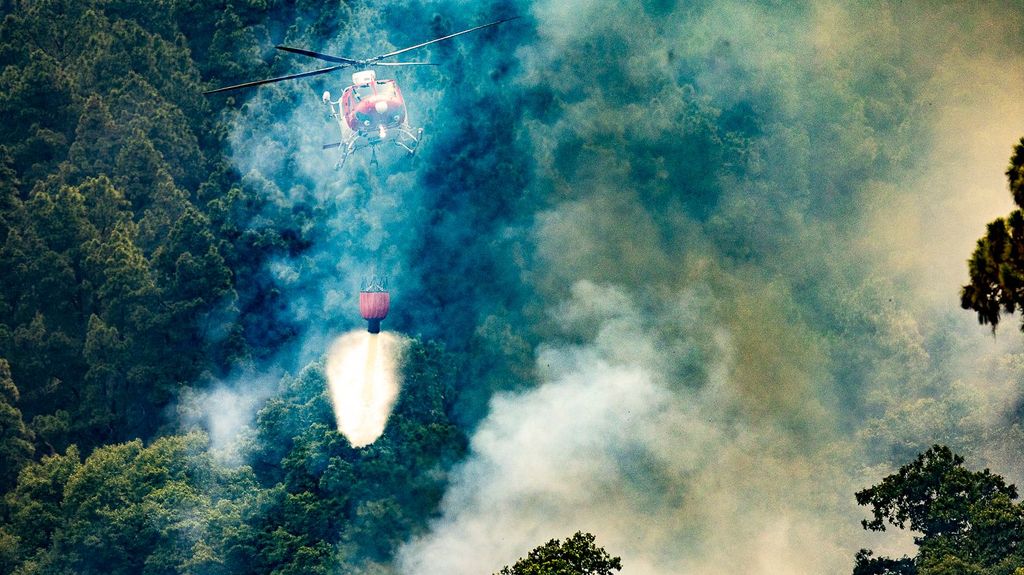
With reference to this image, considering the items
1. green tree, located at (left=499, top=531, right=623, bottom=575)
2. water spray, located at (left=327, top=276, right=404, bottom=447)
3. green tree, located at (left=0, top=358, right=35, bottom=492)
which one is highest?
green tree, located at (left=0, top=358, right=35, bottom=492)

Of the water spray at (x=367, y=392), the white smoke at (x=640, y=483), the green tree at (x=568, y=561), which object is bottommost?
the green tree at (x=568, y=561)

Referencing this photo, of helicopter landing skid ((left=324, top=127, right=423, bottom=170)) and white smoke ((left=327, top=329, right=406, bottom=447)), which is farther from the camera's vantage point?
white smoke ((left=327, top=329, right=406, bottom=447))

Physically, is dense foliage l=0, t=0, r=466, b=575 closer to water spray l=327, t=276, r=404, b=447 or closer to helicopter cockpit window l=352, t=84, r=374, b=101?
water spray l=327, t=276, r=404, b=447

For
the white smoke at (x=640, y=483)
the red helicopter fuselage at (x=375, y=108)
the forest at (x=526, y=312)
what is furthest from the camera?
the forest at (x=526, y=312)

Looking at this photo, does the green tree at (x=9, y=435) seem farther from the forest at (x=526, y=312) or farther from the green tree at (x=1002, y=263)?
the green tree at (x=1002, y=263)

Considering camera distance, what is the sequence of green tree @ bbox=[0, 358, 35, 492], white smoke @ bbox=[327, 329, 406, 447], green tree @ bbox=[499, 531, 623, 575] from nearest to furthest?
green tree @ bbox=[499, 531, 623, 575] → white smoke @ bbox=[327, 329, 406, 447] → green tree @ bbox=[0, 358, 35, 492]

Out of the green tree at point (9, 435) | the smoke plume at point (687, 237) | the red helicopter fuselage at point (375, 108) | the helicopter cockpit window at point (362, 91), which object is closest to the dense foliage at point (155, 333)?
the green tree at point (9, 435)

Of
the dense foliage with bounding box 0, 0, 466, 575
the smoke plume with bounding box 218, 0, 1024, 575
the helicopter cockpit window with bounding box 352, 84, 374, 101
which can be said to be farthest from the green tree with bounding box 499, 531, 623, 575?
the dense foliage with bounding box 0, 0, 466, 575
